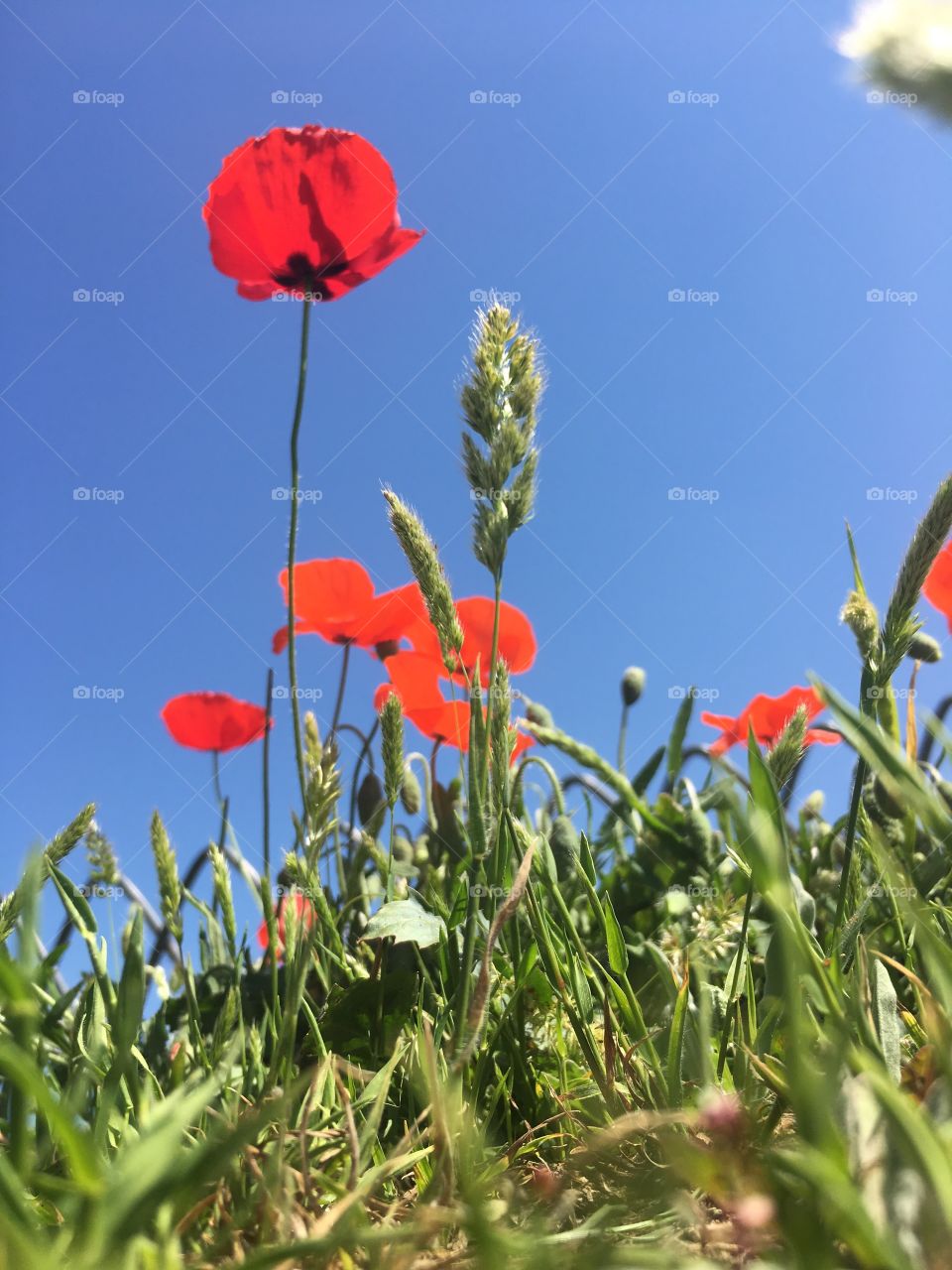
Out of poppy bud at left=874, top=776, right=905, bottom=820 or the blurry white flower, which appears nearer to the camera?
poppy bud at left=874, top=776, right=905, bottom=820

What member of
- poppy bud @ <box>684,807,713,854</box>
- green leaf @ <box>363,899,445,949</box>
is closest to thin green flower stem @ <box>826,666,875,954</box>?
green leaf @ <box>363,899,445,949</box>

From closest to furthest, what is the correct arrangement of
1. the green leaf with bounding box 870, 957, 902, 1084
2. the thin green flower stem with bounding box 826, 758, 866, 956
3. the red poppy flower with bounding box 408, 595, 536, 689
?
the green leaf with bounding box 870, 957, 902, 1084 < the thin green flower stem with bounding box 826, 758, 866, 956 < the red poppy flower with bounding box 408, 595, 536, 689

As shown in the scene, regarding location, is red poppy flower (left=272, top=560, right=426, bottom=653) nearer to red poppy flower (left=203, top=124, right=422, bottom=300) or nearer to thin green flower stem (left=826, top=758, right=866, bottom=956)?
red poppy flower (left=203, top=124, right=422, bottom=300)

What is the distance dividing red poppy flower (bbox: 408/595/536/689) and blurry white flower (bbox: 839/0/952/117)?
3.42m

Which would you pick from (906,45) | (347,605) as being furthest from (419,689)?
(906,45)

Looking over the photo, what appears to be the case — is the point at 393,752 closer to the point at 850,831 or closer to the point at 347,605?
the point at 850,831

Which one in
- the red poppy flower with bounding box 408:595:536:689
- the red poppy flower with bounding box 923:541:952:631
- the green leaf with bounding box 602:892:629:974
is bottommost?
the green leaf with bounding box 602:892:629:974

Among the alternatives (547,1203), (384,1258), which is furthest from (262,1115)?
(547,1203)

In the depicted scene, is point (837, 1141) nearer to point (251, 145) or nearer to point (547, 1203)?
point (547, 1203)

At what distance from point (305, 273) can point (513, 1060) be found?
0.95m

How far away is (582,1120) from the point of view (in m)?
0.64

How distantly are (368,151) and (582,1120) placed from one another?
1115mm

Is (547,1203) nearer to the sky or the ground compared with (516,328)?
nearer to the ground

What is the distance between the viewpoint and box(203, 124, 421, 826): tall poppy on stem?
1.14m
